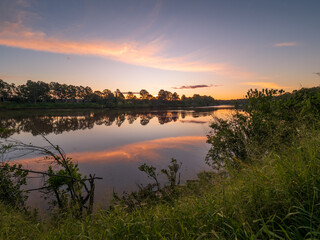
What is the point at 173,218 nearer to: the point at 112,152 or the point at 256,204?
the point at 256,204

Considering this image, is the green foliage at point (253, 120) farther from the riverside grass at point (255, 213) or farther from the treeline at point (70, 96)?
the treeline at point (70, 96)

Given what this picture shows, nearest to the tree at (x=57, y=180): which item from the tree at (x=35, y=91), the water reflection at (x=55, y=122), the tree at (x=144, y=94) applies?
the water reflection at (x=55, y=122)

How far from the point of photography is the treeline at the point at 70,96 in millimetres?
101188

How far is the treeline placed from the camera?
10119 cm

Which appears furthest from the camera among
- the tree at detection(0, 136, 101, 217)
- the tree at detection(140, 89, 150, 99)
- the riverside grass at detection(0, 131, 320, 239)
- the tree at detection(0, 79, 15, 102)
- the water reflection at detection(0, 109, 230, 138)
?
the tree at detection(140, 89, 150, 99)

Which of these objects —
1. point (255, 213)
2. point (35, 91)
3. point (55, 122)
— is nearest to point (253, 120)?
point (255, 213)

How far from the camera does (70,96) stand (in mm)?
130750

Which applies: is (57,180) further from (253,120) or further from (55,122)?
(55,122)

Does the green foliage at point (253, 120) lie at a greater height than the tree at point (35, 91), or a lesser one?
lesser

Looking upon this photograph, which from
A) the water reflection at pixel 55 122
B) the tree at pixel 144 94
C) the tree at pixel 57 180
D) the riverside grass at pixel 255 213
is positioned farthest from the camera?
the tree at pixel 144 94

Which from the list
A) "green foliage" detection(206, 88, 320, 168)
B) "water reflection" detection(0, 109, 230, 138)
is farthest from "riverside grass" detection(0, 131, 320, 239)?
"water reflection" detection(0, 109, 230, 138)

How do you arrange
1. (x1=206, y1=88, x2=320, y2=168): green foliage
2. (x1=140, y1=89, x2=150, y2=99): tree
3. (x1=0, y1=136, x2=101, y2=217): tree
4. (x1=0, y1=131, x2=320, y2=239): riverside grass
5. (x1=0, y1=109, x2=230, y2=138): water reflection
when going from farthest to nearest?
1. (x1=140, y1=89, x2=150, y2=99): tree
2. (x1=0, y1=109, x2=230, y2=138): water reflection
3. (x1=206, y1=88, x2=320, y2=168): green foliage
4. (x1=0, y1=136, x2=101, y2=217): tree
5. (x1=0, y1=131, x2=320, y2=239): riverside grass

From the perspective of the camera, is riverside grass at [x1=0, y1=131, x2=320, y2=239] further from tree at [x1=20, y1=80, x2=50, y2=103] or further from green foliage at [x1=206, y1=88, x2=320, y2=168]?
tree at [x1=20, y1=80, x2=50, y2=103]

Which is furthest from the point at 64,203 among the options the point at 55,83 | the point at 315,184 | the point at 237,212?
the point at 55,83
